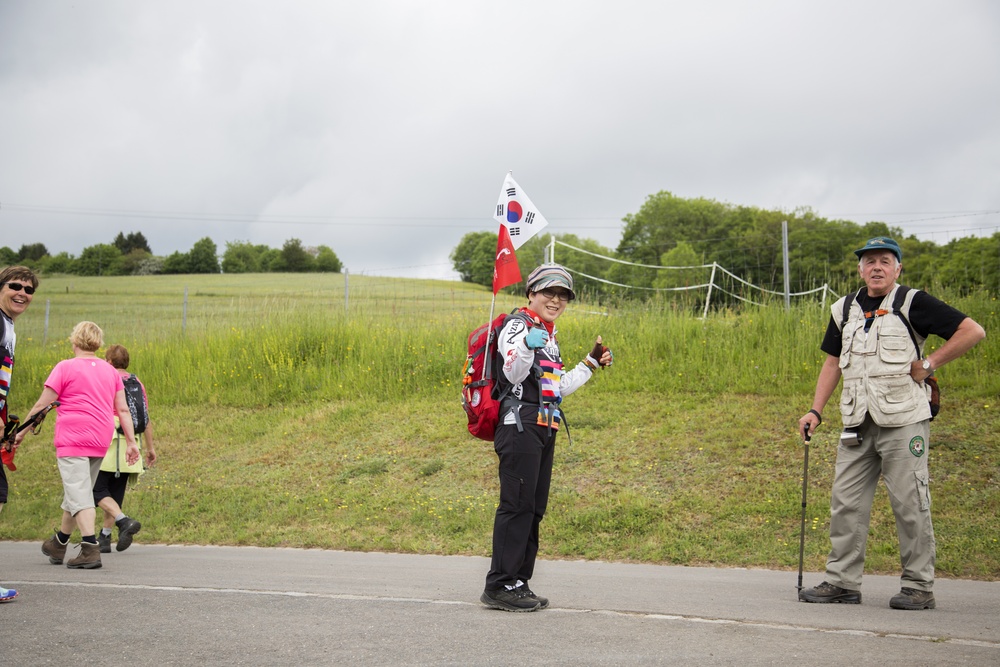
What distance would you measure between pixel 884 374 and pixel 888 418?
0.95ft

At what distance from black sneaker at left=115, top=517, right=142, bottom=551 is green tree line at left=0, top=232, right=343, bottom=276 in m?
71.2

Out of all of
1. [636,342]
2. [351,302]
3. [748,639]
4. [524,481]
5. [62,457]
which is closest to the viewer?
[748,639]

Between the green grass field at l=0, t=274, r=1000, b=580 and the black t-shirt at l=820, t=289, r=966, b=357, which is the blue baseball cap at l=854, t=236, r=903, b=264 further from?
the green grass field at l=0, t=274, r=1000, b=580

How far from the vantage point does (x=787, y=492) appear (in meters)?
10.3

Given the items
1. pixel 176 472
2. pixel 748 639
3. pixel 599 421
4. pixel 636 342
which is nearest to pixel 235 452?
pixel 176 472

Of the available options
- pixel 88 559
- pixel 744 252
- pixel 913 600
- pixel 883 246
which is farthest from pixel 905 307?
pixel 744 252

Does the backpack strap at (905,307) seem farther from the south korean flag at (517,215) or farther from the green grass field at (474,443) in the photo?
the green grass field at (474,443)

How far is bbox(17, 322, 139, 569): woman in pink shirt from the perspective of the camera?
784 cm

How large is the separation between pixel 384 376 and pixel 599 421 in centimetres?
498

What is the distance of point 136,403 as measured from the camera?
952 cm

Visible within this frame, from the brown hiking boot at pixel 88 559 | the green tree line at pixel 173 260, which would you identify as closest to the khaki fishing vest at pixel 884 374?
the brown hiking boot at pixel 88 559

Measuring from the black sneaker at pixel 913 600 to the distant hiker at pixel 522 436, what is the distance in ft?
7.23

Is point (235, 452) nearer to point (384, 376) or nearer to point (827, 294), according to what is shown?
point (384, 376)

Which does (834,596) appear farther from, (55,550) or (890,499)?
(55,550)
